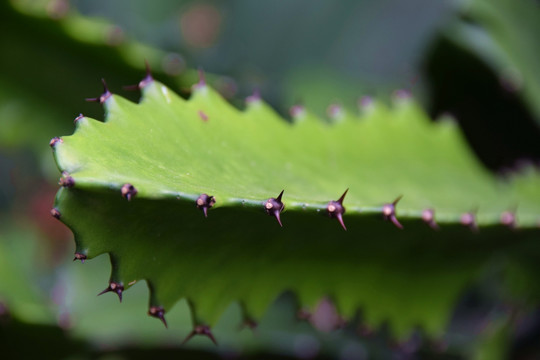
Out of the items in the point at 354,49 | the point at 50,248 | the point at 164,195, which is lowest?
the point at 164,195

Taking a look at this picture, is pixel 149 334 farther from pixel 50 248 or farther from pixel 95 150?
pixel 50 248

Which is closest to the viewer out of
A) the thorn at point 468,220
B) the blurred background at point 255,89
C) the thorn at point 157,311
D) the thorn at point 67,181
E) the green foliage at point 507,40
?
the thorn at point 67,181

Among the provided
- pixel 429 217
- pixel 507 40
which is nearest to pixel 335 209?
pixel 429 217

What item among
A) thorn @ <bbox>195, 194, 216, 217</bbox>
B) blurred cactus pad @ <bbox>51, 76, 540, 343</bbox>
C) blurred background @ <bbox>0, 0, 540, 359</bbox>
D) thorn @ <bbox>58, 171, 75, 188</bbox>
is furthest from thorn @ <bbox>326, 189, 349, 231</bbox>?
blurred background @ <bbox>0, 0, 540, 359</bbox>

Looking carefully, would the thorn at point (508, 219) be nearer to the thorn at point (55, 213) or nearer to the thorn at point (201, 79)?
the thorn at point (201, 79)

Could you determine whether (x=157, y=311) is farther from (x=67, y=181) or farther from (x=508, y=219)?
(x=508, y=219)

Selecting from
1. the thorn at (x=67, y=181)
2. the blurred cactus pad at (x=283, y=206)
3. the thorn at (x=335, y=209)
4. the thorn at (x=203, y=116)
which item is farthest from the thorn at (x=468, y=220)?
the thorn at (x=67, y=181)

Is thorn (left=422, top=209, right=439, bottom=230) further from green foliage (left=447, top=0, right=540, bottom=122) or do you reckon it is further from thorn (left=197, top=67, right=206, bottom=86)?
green foliage (left=447, top=0, right=540, bottom=122)

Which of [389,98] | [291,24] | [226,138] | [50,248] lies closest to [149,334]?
[226,138]
